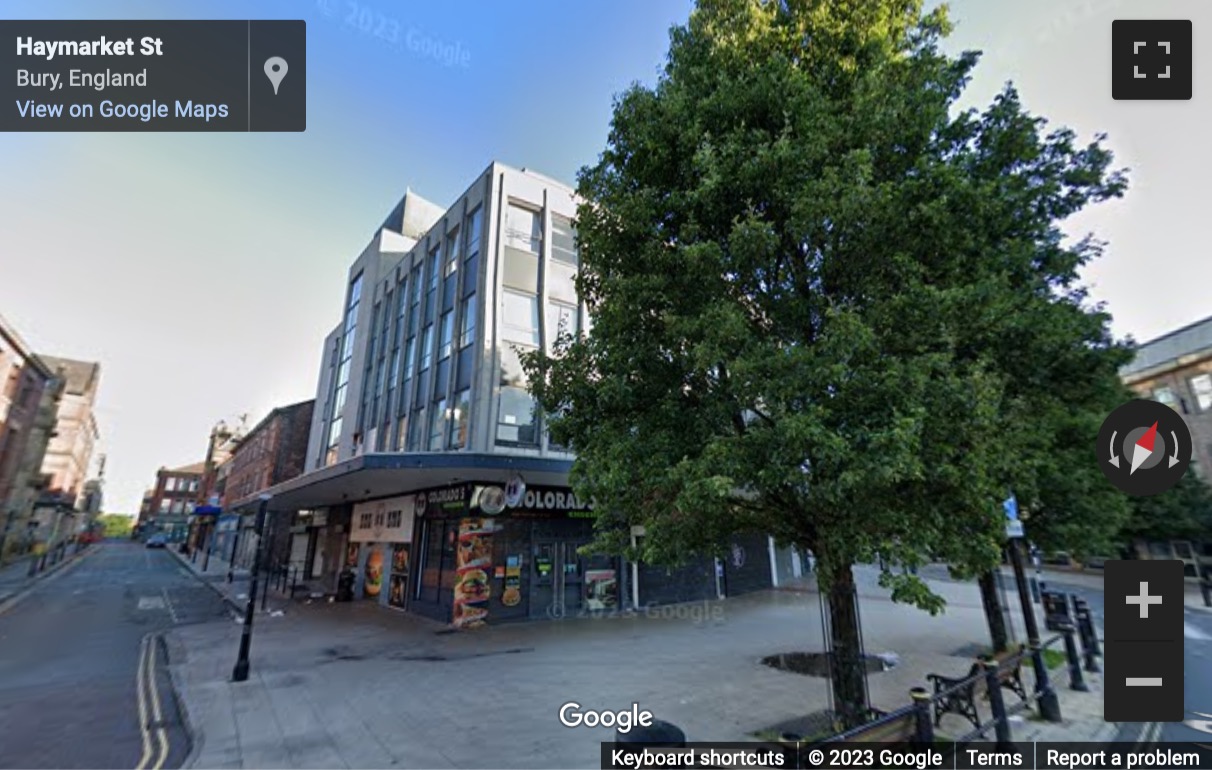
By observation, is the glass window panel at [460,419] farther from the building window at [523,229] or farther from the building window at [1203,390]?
the building window at [1203,390]

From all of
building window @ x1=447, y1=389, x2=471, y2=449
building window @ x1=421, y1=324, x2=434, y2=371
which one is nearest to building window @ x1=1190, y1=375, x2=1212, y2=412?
building window @ x1=447, y1=389, x2=471, y2=449

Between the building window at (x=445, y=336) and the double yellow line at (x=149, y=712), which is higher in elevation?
the building window at (x=445, y=336)

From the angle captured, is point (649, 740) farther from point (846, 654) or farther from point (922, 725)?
point (846, 654)

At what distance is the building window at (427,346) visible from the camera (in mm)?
21594

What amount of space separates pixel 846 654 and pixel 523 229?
1757 centimetres

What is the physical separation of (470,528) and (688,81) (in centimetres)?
1294

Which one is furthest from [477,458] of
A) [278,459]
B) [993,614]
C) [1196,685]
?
[278,459]

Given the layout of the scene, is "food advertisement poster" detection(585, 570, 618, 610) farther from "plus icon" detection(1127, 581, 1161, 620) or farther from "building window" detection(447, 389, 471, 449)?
"plus icon" detection(1127, 581, 1161, 620)

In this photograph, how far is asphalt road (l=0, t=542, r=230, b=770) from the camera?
6.76m

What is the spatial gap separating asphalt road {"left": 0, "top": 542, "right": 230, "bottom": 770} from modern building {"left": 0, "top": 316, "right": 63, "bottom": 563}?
1916 centimetres

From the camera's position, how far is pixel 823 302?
6.89 meters

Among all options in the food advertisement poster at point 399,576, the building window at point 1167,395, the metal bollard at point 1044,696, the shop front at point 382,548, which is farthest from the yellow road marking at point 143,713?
the building window at point 1167,395

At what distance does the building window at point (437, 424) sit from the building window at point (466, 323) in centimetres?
238
